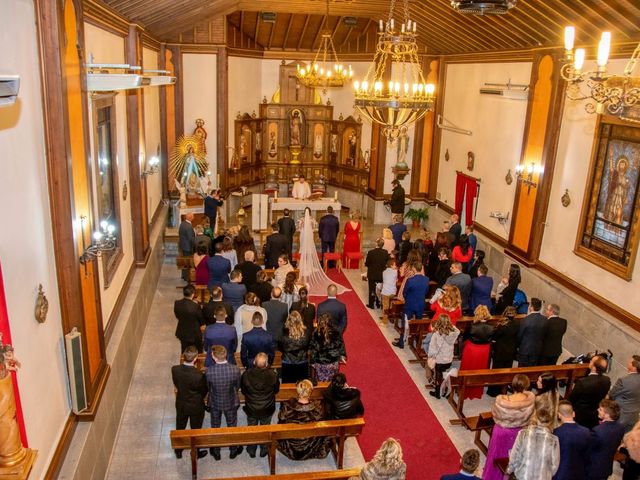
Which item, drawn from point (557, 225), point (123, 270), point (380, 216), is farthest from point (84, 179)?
point (380, 216)

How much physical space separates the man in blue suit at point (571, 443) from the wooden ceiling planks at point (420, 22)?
222 inches

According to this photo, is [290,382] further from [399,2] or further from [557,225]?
[399,2]

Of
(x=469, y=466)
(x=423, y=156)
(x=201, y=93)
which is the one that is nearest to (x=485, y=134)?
(x=423, y=156)

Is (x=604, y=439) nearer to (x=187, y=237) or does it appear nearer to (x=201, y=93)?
(x=187, y=237)

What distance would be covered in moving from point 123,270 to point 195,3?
5788 mm

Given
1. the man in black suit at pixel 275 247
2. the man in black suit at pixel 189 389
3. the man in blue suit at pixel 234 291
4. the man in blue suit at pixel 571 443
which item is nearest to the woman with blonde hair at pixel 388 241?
the man in black suit at pixel 275 247

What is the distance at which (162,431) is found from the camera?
747 cm

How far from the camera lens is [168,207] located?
1580cm

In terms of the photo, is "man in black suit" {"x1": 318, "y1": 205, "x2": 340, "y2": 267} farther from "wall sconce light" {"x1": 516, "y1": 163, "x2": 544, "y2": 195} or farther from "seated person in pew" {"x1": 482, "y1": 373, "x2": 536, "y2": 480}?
"seated person in pew" {"x1": 482, "y1": 373, "x2": 536, "y2": 480}

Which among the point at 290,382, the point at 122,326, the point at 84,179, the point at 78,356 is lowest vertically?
the point at 290,382

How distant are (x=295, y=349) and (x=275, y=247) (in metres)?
4.35

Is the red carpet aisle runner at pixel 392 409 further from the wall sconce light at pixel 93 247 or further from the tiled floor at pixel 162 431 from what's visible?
the wall sconce light at pixel 93 247

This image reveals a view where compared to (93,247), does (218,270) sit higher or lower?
lower

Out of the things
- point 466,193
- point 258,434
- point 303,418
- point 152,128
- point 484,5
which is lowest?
point 258,434
